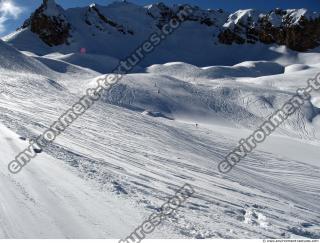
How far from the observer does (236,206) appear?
7176 mm

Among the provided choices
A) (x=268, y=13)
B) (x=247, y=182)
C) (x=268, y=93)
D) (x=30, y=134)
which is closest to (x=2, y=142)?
(x=30, y=134)

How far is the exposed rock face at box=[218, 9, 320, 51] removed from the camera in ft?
339

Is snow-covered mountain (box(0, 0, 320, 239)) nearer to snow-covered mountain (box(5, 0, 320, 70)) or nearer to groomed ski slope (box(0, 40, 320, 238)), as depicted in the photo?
groomed ski slope (box(0, 40, 320, 238))

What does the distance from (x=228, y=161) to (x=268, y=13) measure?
110 metres

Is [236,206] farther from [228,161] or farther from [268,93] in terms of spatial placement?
[268,93]

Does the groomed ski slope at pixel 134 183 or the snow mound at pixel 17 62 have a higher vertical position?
the snow mound at pixel 17 62

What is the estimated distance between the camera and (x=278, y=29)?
351ft
